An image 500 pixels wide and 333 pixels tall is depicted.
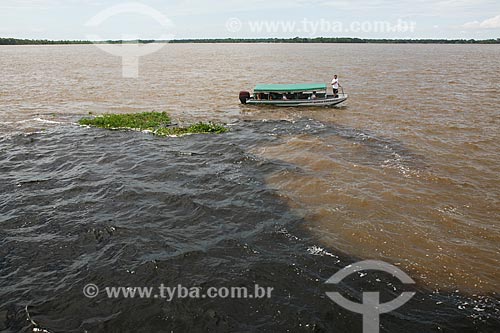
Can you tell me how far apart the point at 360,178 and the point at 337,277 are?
7089 mm

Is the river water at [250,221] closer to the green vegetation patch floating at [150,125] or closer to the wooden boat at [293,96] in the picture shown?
the green vegetation patch floating at [150,125]

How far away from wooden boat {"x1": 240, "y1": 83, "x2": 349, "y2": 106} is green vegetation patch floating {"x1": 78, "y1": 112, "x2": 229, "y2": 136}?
27.2 ft

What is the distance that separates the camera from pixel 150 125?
77.1 ft

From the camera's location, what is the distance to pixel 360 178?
15.4 metres

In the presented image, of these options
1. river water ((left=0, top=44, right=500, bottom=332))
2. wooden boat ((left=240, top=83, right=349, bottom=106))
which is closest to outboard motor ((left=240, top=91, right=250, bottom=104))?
wooden boat ((left=240, top=83, right=349, bottom=106))

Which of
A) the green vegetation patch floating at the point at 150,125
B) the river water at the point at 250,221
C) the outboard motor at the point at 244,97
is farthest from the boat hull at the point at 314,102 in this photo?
the green vegetation patch floating at the point at 150,125

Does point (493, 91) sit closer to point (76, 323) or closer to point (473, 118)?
point (473, 118)

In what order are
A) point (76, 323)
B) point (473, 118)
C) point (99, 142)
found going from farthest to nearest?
1. point (473, 118)
2. point (99, 142)
3. point (76, 323)

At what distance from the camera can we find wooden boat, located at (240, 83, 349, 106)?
30.2m

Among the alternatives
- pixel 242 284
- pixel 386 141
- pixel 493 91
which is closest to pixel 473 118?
pixel 386 141

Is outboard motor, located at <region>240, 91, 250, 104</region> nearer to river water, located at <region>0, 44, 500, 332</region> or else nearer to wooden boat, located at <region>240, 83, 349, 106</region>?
wooden boat, located at <region>240, 83, 349, 106</region>

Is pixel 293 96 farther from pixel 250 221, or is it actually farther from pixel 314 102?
pixel 250 221

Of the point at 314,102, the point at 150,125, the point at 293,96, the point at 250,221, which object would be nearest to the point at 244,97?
the point at 293,96

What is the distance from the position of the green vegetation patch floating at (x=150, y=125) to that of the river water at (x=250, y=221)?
4.04 ft
